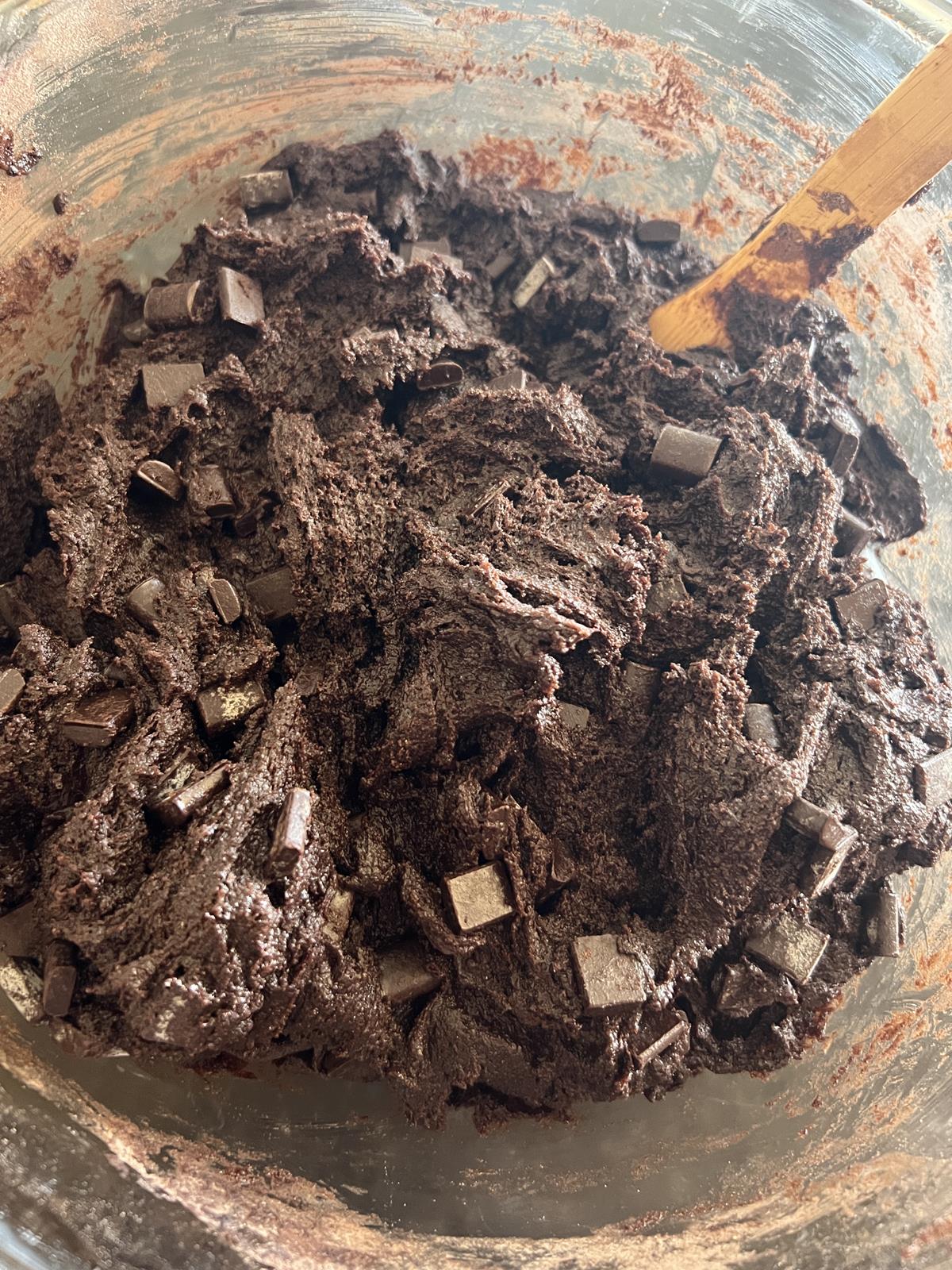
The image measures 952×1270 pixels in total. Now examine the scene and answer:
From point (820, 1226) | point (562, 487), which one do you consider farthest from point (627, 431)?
point (820, 1226)

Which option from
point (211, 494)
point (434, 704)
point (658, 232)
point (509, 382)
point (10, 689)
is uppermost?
point (658, 232)

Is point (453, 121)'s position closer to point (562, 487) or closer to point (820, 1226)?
point (562, 487)

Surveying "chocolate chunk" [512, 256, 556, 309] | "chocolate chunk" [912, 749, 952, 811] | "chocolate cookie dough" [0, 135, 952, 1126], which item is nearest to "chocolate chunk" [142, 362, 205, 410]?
"chocolate cookie dough" [0, 135, 952, 1126]

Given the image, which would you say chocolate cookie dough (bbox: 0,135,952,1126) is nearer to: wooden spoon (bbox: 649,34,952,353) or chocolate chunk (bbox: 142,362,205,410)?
chocolate chunk (bbox: 142,362,205,410)

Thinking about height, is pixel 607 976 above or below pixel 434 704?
below

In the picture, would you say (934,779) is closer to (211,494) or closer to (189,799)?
(189,799)

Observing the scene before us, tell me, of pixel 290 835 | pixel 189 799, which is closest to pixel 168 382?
pixel 189 799
